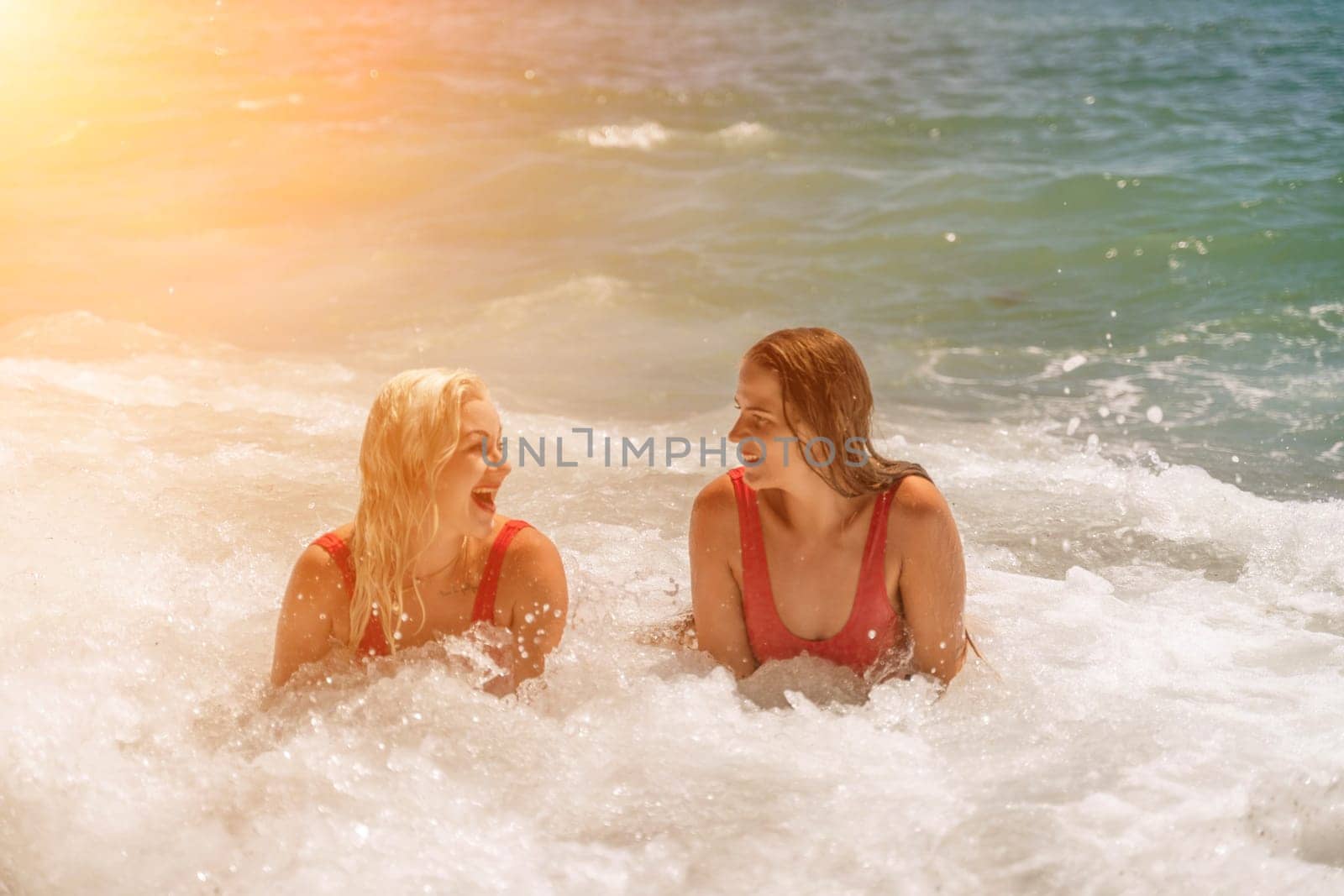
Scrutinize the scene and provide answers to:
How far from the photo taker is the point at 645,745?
365cm

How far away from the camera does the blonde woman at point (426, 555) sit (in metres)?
3.36

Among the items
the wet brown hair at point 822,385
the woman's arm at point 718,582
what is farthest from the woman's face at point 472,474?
the wet brown hair at point 822,385

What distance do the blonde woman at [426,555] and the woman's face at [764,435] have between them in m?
0.61

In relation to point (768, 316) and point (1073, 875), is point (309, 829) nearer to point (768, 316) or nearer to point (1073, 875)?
point (1073, 875)

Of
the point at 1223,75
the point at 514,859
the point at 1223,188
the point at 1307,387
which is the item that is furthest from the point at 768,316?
the point at 1223,75

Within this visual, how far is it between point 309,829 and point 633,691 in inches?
40.3

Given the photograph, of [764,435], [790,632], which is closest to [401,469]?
[764,435]

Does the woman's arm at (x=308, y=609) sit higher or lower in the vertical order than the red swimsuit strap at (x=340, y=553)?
lower

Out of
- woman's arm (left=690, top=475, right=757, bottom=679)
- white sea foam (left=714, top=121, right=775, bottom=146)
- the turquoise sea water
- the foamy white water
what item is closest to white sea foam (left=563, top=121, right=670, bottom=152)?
the turquoise sea water

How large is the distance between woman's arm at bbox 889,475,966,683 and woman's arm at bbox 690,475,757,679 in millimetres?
475

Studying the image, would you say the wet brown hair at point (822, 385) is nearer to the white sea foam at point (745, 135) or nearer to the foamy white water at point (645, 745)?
the foamy white water at point (645, 745)

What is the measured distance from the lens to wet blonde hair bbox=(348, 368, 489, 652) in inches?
132

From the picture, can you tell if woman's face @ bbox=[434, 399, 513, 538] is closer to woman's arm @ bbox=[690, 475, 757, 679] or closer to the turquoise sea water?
woman's arm @ bbox=[690, 475, 757, 679]

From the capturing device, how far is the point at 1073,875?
311cm
